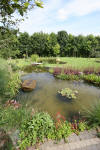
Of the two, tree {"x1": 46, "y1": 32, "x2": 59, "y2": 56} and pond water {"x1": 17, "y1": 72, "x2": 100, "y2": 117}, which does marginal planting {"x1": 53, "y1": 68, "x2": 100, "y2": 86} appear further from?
tree {"x1": 46, "y1": 32, "x2": 59, "y2": 56}

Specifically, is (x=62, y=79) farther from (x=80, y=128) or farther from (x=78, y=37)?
(x=78, y=37)

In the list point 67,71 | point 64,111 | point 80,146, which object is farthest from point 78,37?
point 80,146

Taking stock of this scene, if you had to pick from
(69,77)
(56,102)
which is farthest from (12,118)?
(69,77)

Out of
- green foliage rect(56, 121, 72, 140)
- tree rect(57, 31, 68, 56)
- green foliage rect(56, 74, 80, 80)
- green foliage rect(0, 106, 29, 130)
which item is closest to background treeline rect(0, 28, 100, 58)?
tree rect(57, 31, 68, 56)

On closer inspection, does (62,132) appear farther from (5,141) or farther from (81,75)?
(81,75)

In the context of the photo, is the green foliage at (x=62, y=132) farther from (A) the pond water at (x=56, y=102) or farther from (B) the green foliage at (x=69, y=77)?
(B) the green foliage at (x=69, y=77)

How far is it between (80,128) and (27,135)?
123cm

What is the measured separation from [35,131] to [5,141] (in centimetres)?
55

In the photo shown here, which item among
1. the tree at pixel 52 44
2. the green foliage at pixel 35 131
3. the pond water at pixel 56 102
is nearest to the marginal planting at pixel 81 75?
the pond water at pixel 56 102

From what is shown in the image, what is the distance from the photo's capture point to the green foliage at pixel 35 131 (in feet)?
5.61

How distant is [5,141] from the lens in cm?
150

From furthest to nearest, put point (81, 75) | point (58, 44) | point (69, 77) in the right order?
point (58, 44)
point (81, 75)
point (69, 77)

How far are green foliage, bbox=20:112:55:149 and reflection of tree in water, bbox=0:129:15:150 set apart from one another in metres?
0.25

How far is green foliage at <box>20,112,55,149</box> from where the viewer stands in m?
1.71
